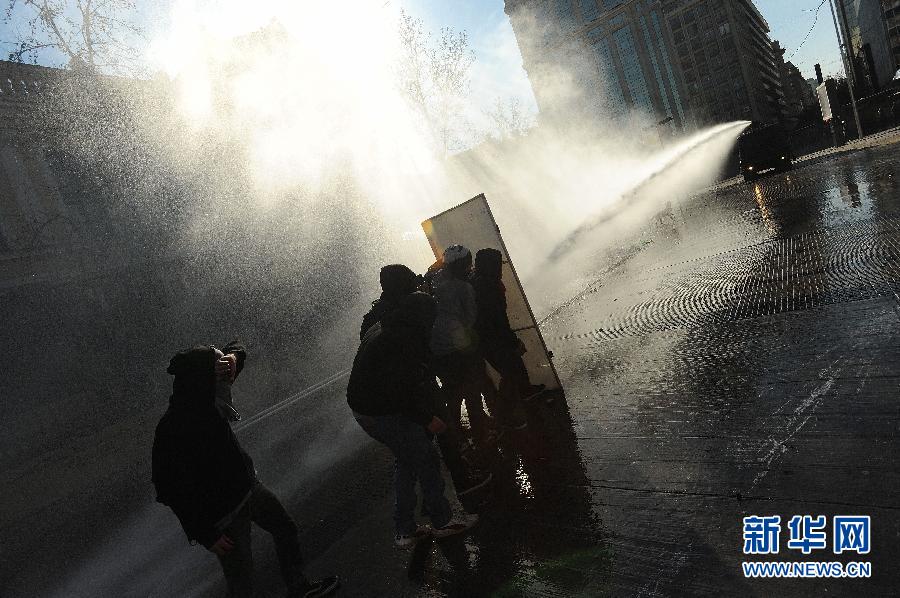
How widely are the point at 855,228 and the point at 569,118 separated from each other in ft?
295

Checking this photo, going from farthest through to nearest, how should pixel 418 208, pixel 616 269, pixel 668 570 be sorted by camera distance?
1. pixel 418 208
2. pixel 616 269
3. pixel 668 570

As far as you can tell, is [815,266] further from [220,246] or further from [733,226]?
[220,246]

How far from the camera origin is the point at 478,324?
15.4 ft

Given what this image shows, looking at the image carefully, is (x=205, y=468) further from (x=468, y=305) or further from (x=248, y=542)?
(x=468, y=305)

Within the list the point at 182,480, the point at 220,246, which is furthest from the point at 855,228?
the point at 220,246

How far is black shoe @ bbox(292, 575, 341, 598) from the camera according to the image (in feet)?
10.5

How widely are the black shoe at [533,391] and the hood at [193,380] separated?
314 cm

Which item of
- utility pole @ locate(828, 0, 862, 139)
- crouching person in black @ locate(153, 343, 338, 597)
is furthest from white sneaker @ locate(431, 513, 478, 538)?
utility pole @ locate(828, 0, 862, 139)

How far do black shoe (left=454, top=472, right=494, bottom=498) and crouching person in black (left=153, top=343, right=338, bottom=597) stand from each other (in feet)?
5.04

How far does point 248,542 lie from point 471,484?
1.63 meters

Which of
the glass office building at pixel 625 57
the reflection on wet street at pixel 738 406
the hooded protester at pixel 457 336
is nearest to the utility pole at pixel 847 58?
the reflection on wet street at pixel 738 406

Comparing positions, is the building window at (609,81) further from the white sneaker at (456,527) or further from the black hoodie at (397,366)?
the white sneaker at (456,527)

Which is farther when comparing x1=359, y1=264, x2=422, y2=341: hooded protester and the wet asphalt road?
x1=359, y1=264, x2=422, y2=341: hooded protester

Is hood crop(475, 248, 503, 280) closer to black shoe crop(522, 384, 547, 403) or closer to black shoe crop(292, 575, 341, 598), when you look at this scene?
black shoe crop(522, 384, 547, 403)
